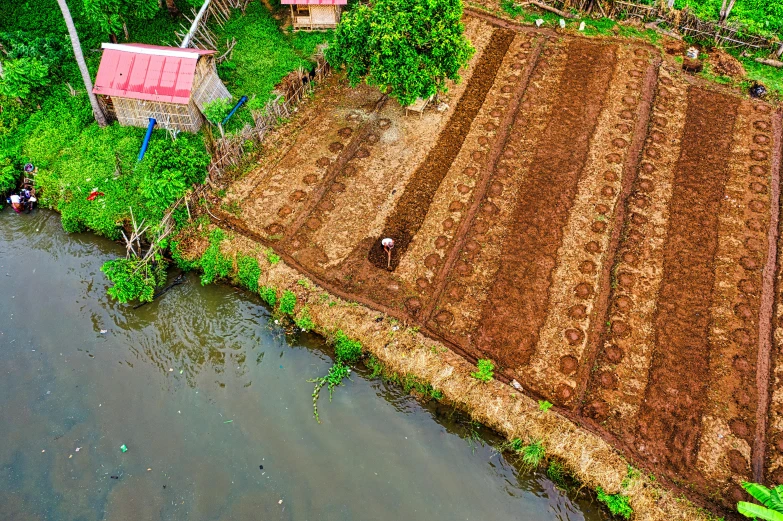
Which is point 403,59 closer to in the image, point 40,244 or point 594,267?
point 594,267

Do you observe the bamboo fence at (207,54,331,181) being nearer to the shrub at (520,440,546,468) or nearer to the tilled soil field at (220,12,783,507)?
the tilled soil field at (220,12,783,507)

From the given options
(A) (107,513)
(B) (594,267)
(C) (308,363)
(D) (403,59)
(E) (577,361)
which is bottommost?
(A) (107,513)

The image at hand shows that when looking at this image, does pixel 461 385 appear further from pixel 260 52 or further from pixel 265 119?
pixel 260 52

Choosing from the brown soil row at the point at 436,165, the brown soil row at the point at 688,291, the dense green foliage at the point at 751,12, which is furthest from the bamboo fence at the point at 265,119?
the dense green foliage at the point at 751,12

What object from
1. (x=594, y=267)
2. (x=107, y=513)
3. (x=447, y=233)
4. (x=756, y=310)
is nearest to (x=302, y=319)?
(x=447, y=233)

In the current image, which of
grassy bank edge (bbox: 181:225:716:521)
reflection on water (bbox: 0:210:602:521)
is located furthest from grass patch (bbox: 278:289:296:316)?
reflection on water (bbox: 0:210:602:521)

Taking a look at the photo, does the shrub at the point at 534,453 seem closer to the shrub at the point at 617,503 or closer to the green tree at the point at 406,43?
the shrub at the point at 617,503
